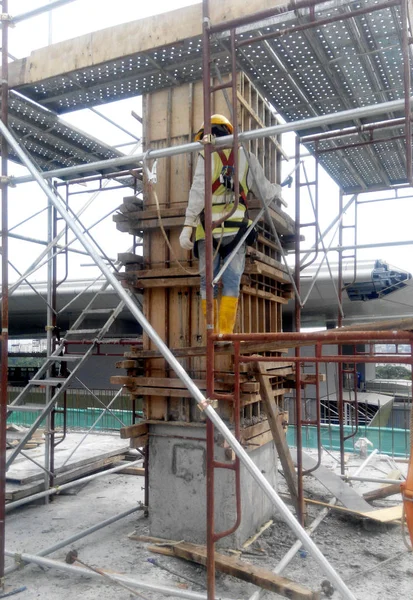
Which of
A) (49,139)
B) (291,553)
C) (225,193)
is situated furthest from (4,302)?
(291,553)

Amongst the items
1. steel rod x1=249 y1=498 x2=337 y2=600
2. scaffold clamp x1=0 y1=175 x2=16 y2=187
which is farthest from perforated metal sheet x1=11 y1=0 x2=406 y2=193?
steel rod x1=249 y1=498 x2=337 y2=600

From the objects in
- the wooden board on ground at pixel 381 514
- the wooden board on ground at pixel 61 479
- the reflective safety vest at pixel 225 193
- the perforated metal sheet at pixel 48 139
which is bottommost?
the wooden board on ground at pixel 381 514

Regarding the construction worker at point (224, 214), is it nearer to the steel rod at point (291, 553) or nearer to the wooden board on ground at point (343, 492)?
the steel rod at point (291, 553)

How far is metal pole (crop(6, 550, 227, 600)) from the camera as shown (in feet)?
15.5

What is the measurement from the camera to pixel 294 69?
6.17 metres

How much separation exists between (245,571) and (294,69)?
5.58 metres

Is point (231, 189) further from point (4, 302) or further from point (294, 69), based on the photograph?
point (4, 302)

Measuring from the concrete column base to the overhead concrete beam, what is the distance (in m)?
4.47

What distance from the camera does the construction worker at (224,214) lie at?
217 inches

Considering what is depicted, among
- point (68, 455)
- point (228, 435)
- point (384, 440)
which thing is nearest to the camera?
point (228, 435)

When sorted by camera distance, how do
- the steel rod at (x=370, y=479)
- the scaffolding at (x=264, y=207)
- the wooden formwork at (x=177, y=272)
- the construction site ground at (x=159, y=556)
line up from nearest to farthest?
the scaffolding at (x=264, y=207), the construction site ground at (x=159, y=556), the wooden formwork at (x=177, y=272), the steel rod at (x=370, y=479)

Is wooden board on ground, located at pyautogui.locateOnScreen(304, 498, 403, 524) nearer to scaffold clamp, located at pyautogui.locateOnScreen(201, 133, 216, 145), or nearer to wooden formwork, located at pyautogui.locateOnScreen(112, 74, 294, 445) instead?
wooden formwork, located at pyautogui.locateOnScreen(112, 74, 294, 445)

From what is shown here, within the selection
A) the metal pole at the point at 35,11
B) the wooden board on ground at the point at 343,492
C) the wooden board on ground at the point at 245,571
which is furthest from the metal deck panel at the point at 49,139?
the wooden board on ground at the point at 343,492

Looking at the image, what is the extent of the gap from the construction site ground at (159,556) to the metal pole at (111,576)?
0.12 m
